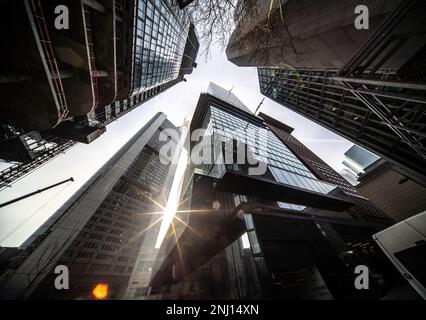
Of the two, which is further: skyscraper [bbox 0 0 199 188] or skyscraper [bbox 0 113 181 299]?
skyscraper [bbox 0 113 181 299]

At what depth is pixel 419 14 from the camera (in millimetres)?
4406

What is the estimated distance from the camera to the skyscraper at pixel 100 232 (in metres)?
35.5

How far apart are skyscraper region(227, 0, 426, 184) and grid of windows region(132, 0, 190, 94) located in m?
16.7

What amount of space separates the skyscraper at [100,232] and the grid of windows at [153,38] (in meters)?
36.1

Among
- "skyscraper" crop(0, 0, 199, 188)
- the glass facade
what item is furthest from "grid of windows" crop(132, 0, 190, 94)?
the glass facade

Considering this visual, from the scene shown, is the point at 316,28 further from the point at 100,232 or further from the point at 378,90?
the point at 100,232

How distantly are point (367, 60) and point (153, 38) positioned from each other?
29617 mm

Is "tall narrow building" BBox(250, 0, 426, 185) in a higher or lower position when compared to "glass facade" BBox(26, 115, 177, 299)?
lower

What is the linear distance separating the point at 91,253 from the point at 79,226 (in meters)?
14.8

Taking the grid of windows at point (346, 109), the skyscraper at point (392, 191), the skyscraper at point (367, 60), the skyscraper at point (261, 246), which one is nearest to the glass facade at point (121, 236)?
the skyscraper at point (261, 246)

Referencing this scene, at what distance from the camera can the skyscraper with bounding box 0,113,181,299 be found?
35.5 m

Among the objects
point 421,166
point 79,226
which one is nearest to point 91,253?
point 79,226

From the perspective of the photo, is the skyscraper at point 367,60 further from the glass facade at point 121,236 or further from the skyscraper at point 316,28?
the glass facade at point 121,236

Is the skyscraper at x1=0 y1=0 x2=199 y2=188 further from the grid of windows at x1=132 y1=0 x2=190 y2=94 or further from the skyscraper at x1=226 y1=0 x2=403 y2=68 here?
A: the skyscraper at x1=226 y1=0 x2=403 y2=68
